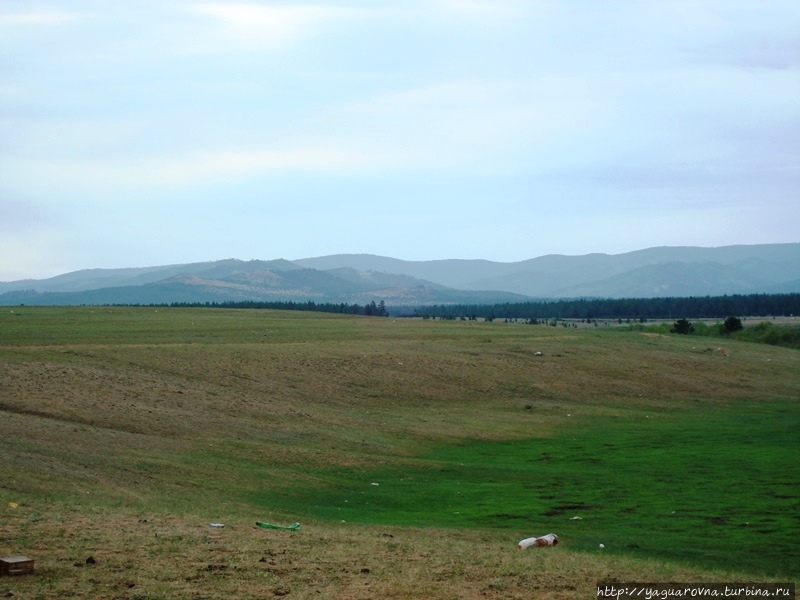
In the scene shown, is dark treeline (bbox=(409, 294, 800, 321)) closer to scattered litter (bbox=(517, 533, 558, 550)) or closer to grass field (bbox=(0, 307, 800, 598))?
grass field (bbox=(0, 307, 800, 598))

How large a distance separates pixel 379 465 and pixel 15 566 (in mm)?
17587

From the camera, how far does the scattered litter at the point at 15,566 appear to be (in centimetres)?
1161

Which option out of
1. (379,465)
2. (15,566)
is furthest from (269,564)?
(379,465)

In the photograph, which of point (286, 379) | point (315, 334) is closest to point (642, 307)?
point (315, 334)

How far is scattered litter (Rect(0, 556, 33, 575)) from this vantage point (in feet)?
38.1

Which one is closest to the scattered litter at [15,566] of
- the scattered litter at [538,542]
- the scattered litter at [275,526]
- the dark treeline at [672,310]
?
the scattered litter at [275,526]

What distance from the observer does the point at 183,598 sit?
36.2ft

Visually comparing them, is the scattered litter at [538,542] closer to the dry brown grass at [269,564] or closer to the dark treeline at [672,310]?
the dry brown grass at [269,564]

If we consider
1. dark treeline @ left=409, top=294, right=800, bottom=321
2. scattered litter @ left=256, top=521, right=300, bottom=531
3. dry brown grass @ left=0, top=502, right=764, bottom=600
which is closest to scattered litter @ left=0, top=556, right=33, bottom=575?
dry brown grass @ left=0, top=502, right=764, bottom=600

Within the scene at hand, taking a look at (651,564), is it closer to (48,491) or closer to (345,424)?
(48,491)

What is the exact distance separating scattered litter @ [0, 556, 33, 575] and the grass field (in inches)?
9.4

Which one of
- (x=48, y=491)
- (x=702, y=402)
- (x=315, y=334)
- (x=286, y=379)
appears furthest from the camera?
(x=315, y=334)

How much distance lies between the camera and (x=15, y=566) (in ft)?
38.2

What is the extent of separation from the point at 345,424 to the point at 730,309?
14927 cm
